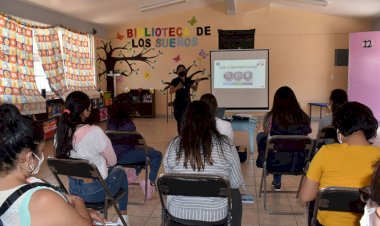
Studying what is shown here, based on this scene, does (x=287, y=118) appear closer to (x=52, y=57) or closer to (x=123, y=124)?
(x=123, y=124)

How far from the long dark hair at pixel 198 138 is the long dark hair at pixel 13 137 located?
2.91ft

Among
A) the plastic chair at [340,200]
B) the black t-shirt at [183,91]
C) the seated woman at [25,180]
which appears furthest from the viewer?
the black t-shirt at [183,91]

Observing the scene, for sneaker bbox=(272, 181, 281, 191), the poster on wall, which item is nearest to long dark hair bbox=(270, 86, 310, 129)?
sneaker bbox=(272, 181, 281, 191)

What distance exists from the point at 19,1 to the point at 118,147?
13.0 ft

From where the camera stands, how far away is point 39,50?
6176 mm

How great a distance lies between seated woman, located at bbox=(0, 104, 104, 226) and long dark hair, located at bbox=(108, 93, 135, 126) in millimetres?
1962

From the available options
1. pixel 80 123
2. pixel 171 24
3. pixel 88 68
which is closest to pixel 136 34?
pixel 171 24

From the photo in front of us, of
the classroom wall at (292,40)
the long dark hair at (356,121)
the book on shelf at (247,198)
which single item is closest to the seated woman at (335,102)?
the book on shelf at (247,198)

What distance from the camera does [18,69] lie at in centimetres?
550

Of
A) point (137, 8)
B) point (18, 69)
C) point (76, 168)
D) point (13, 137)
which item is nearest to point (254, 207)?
point (76, 168)

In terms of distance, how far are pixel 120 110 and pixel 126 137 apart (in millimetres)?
288

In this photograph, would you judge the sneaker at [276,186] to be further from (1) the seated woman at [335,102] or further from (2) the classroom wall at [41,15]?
(2) the classroom wall at [41,15]

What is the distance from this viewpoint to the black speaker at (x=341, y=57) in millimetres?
8469

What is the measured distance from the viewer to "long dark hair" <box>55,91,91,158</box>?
227 cm
